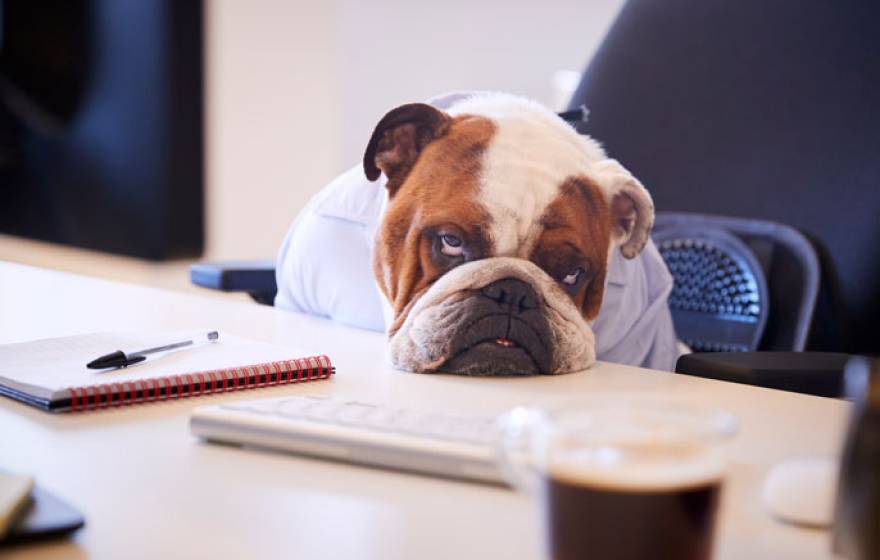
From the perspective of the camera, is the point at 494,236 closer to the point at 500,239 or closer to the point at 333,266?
the point at 500,239

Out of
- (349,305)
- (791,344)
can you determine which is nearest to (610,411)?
(349,305)

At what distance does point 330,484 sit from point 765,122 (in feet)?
3.24

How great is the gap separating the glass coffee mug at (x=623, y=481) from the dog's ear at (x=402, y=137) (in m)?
0.62

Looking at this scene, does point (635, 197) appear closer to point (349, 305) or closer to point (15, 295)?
point (349, 305)

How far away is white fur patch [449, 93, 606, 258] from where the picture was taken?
99 cm

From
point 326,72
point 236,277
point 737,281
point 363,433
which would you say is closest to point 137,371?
point 363,433

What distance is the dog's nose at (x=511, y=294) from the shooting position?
0.97 m

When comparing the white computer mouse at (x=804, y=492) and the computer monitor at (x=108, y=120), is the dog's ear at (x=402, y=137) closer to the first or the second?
the white computer mouse at (x=804, y=492)

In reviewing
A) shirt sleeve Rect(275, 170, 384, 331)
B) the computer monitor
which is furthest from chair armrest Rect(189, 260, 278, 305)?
the computer monitor

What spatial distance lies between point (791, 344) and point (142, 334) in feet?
2.65

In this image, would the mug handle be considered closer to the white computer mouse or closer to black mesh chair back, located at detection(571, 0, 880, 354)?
the white computer mouse

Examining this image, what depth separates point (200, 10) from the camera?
339cm

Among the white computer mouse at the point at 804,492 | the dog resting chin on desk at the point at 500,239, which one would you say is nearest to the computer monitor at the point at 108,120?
the dog resting chin on desk at the point at 500,239

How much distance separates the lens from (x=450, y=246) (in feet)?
3.30
